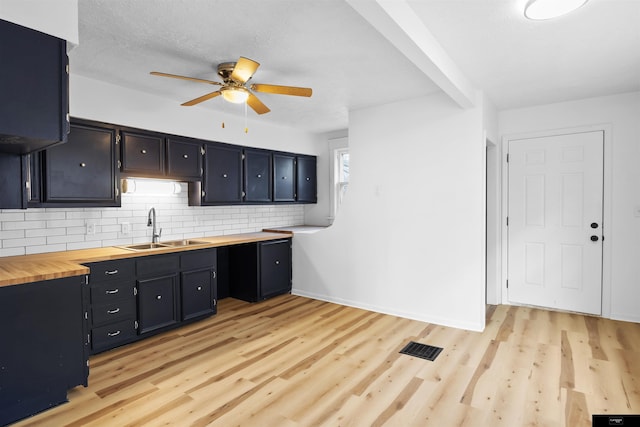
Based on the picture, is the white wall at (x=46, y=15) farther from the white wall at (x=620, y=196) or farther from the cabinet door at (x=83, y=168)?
the white wall at (x=620, y=196)

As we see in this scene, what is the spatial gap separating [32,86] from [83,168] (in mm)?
1470

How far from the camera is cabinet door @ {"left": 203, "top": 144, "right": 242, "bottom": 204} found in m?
4.29

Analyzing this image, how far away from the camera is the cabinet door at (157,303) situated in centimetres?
333

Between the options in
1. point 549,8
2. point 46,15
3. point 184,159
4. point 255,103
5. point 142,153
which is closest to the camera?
point 46,15

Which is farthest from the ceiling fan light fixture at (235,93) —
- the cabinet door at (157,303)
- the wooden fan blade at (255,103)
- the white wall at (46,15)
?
the cabinet door at (157,303)

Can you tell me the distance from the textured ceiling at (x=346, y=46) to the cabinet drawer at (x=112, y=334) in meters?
2.24

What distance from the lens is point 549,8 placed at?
2066mm

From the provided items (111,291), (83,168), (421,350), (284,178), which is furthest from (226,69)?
(421,350)

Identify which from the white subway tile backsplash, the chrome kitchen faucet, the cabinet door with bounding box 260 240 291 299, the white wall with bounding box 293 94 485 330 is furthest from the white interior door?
the chrome kitchen faucet

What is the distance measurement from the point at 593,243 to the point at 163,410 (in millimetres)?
4460

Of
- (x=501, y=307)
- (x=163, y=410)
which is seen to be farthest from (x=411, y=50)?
(x=501, y=307)

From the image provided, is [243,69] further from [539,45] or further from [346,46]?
[539,45]

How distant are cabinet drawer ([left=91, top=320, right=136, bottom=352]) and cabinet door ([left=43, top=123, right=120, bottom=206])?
1.12 metres

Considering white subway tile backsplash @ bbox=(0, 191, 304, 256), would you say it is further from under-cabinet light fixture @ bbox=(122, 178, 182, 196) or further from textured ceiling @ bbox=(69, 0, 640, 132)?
textured ceiling @ bbox=(69, 0, 640, 132)
